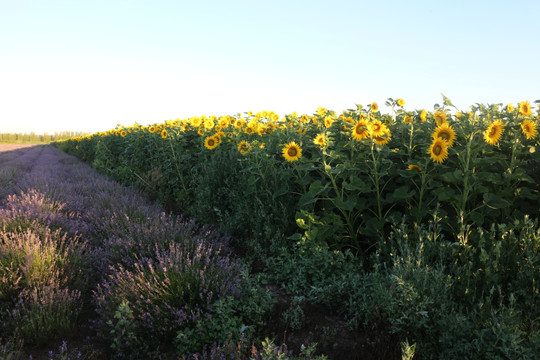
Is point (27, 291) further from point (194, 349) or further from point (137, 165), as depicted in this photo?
point (137, 165)

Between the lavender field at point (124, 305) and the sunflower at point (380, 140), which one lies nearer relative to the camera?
the lavender field at point (124, 305)

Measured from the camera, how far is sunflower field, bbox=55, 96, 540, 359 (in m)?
2.38

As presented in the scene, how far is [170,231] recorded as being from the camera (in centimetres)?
394

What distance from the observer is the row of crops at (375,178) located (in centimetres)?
321

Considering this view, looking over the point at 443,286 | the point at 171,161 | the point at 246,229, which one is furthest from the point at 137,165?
the point at 443,286

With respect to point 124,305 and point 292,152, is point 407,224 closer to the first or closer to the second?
point 292,152

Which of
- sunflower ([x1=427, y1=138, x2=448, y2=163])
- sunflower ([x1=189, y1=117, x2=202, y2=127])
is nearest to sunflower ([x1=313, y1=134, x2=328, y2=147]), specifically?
sunflower ([x1=427, y1=138, x2=448, y2=163])

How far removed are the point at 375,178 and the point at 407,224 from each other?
1.75 ft

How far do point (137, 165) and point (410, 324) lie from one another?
8.91 m

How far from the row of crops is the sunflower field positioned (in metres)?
0.02

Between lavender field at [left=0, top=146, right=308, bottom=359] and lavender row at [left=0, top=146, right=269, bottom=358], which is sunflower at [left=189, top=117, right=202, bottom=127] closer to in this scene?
lavender row at [left=0, top=146, right=269, bottom=358]

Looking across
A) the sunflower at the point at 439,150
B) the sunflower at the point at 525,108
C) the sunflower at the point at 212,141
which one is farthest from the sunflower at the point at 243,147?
the sunflower at the point at 525,108

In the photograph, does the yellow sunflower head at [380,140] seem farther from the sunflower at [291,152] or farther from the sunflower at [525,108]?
the sunflower at [525,108]

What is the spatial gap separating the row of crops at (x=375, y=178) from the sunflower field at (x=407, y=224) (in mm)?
17
